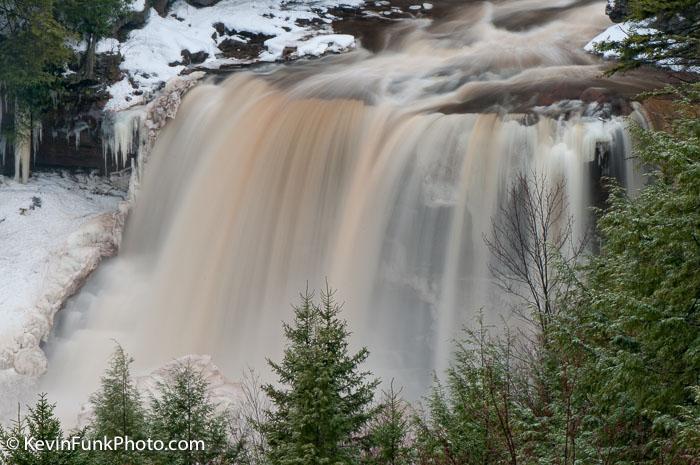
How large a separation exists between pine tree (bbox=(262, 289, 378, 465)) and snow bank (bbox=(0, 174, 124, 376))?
1103 centimetres

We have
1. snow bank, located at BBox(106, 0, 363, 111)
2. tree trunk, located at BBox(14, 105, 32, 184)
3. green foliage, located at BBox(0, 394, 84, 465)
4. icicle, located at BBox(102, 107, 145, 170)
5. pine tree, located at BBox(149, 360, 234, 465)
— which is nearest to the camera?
green foliage, located at BBox(0, 394, 84, 465)

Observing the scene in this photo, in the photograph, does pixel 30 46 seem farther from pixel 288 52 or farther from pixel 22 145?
pixel 288 52

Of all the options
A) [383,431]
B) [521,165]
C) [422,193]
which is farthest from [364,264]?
[383,431]

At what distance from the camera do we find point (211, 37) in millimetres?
25922

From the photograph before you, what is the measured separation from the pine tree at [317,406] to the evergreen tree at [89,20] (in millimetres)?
17968

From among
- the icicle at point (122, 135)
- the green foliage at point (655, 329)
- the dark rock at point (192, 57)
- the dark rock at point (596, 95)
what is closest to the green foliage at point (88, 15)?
the dark rock at point (192, 57)

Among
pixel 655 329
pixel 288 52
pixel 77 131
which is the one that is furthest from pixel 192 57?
pixel 655 329

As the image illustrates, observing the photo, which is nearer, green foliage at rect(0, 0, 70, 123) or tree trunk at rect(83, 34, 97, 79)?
green foliage at rect(0, 0, 70, 123)

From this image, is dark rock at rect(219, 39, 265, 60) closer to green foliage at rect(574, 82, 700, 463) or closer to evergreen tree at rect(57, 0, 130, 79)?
evergreen tree at rect(57, 0, 130, 79)

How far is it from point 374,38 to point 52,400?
50.7ft

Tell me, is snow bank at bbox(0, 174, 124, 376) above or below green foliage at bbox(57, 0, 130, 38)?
below

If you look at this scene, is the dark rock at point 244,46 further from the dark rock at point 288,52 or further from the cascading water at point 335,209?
the cascading water at point 335,209

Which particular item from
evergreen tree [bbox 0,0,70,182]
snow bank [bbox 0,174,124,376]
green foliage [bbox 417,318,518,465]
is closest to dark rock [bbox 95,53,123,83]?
evergreen tree [bbox 0,0,70,182]

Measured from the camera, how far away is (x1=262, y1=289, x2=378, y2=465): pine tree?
781cm
